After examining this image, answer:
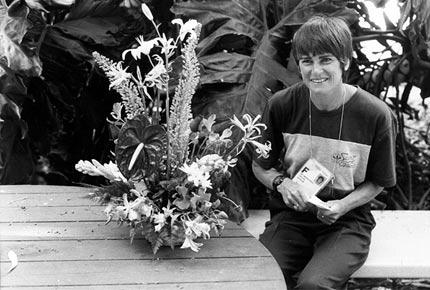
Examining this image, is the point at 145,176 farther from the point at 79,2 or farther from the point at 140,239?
the point at 79,2

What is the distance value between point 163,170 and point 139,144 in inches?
5.6

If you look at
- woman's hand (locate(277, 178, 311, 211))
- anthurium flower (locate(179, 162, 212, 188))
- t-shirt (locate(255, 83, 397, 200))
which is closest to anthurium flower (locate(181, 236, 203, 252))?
anthurium flower (locate(179, 162, 212, 188))

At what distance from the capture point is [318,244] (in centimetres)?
252

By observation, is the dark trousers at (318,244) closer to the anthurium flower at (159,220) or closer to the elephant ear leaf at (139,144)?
the anthurium flower at (159,220)

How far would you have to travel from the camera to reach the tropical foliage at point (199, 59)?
2.96 metres

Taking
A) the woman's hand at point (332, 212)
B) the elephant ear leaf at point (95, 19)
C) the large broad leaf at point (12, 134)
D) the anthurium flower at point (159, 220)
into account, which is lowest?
the large broad leaf at point (12, 134)

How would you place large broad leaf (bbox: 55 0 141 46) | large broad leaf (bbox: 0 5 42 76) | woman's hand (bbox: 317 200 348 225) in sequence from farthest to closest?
large broad leaf (bbox: 55 0 141 46)
large broad leaf (bbox: 0 5 42 76)
woman's hand (bbox: 317 200 348 225)

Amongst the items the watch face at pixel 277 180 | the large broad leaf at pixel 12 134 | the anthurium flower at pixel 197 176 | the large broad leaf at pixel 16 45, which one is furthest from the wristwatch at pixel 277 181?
the large broad leaf at pixel 12 134

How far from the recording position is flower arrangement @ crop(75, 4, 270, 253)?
201 centimetres

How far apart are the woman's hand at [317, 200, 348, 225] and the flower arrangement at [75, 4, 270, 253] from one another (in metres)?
0.39

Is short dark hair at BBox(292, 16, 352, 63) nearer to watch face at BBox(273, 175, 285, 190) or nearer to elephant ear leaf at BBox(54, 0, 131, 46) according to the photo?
watch face at BBox(273, 175, 285, 190)

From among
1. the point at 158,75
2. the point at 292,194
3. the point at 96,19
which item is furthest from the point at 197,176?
the point at 96,19

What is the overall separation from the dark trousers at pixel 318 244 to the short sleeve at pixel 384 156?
157 millimetres

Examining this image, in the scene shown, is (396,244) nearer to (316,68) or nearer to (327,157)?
(327,157)
